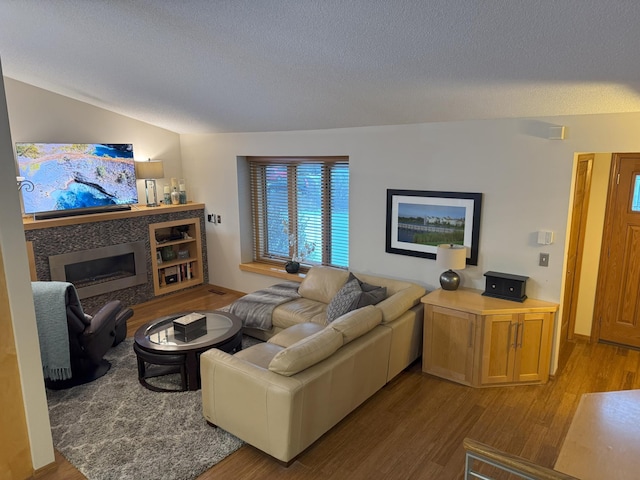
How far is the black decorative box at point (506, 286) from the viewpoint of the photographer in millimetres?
4148

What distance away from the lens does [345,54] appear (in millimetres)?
3207

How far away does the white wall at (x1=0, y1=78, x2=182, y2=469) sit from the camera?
281 cm

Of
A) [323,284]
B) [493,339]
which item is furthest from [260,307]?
[493,339]

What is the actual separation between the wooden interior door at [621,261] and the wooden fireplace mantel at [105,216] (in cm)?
527

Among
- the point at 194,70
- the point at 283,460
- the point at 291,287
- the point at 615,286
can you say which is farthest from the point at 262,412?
the point at 615,286

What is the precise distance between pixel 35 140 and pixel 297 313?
379 centimetres

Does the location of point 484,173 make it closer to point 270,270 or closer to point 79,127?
point 270,270

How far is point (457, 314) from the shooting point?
4129mm

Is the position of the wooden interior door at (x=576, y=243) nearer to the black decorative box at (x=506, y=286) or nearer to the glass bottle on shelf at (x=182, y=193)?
the black decorative box at (x=506, y=286)

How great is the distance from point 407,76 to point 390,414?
265 cm

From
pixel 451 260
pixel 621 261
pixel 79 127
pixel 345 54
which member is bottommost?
pixel 621 261

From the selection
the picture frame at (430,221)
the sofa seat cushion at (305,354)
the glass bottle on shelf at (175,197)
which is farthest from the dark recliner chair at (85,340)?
the picture frame at (430,221)

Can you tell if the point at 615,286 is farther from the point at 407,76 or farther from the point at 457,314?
the point at 407,76

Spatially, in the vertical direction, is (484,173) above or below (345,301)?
above
